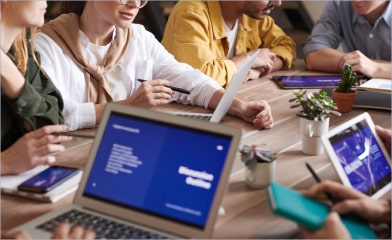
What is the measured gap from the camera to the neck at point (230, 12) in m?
2.70

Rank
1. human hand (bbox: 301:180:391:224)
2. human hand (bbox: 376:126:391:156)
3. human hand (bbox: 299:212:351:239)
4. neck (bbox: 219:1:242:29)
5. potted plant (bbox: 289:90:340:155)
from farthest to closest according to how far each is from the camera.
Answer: neck (bbox: 219:1:242:29)
potted plant (bbox: 289:90:340:155)
human hand (bbox: 376:126:391:156)
human hand (bbox: 301:180:391:224)
human hand (bbox: 299:212:351:239)

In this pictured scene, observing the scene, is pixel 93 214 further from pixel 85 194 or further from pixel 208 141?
pixel 208 141

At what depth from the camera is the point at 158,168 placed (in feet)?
3.86

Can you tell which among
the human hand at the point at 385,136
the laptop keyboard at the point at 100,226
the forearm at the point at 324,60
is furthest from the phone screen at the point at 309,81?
the laptop keyboard at the point at 100,226

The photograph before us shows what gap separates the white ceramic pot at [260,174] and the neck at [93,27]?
2.98 feet

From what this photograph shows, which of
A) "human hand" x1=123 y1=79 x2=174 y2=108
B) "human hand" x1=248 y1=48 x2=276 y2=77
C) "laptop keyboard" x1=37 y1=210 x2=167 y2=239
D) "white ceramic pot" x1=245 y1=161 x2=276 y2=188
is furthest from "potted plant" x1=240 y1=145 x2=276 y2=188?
"human hand" x1=248 y1=48 x2=276 y2=77

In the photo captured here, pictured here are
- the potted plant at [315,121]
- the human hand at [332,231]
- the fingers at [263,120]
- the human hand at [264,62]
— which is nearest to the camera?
the human hand at [332,231]

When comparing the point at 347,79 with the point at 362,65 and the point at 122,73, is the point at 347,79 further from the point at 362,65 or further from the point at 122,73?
the point at 122,73

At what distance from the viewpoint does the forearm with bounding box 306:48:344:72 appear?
2555mm

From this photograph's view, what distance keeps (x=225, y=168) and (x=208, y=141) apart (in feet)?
0.23

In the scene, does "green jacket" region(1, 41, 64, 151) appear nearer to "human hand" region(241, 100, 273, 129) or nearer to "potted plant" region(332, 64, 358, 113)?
"human hand" region(241, 100, 273, 129)

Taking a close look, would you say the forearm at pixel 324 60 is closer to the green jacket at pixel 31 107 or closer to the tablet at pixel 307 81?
the tablet at pixel 307 81

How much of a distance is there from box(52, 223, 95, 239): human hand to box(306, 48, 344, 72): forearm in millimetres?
1739

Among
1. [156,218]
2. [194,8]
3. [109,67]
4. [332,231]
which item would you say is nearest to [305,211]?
[332,231]
